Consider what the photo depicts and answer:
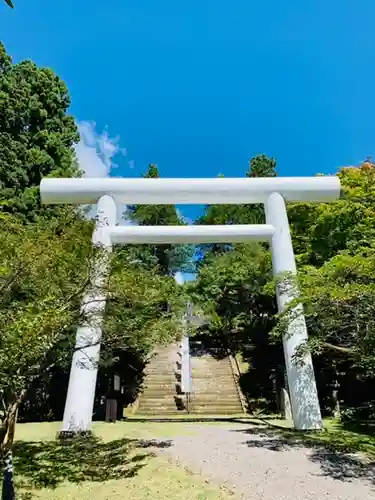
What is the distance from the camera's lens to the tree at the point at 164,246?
2200 cm

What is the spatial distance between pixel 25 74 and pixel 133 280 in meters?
14.7

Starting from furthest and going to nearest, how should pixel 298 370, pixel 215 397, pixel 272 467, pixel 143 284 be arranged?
pixel 215 397
pixel 298 370
pixel 143 284
pixel 272 467

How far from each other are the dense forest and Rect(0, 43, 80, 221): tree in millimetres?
45

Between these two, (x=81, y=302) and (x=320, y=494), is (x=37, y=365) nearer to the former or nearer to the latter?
(x=81, y=302)

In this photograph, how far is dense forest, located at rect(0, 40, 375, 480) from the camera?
491 cm

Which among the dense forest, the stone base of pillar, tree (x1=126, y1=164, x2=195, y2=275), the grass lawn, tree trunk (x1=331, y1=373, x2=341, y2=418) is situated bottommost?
the grass lawn

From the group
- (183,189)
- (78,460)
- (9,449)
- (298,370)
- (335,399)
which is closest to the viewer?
(9,449)

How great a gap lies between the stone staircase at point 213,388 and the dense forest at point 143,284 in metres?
0.76

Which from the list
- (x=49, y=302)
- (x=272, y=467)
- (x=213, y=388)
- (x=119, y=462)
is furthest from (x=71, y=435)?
(x=213, y=388)

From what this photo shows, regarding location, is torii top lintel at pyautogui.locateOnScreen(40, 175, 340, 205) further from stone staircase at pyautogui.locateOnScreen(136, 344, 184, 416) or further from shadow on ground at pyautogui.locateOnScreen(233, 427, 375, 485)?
shadow on ground at pyautogui.locateOnScreen(233, 427, 375, 485)

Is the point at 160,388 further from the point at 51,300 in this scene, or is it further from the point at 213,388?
the point at 51,300

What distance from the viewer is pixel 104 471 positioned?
6137mm

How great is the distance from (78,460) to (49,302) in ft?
11.6

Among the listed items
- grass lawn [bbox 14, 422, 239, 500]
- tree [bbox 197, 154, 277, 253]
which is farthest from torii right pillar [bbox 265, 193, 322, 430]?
tree [bbox 197, 154, 277, 253]
